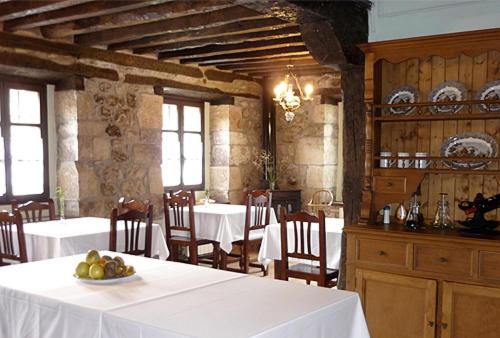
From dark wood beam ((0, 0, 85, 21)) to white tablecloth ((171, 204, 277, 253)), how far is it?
7.99 ft

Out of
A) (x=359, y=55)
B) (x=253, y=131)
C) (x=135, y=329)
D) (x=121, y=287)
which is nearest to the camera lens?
(x=135, y=329)

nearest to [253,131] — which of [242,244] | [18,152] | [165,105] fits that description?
[165,105]

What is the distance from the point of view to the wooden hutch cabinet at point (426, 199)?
9.83ft

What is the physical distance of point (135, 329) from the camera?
1.77 meters

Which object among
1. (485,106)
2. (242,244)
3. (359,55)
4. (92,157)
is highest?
(359,55)

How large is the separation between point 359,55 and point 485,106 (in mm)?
939

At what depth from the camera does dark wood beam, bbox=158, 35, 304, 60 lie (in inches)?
205

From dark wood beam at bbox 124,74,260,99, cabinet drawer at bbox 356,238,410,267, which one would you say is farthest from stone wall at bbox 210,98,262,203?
cabinet drawer at bbox 356,238,410,267

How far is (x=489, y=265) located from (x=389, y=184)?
0.81 meters

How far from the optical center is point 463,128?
3.50m

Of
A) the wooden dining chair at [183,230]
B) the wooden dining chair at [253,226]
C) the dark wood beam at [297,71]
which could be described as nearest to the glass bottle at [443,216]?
the wooden dining chair at [253,226]

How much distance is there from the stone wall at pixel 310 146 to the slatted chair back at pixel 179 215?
7.45 ft

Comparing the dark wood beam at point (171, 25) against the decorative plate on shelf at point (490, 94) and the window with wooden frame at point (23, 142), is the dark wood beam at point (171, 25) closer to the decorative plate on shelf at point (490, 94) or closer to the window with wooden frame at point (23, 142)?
the window with wooden frame at point (23, 142)

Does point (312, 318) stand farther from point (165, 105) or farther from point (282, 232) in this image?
point (165, 105)
